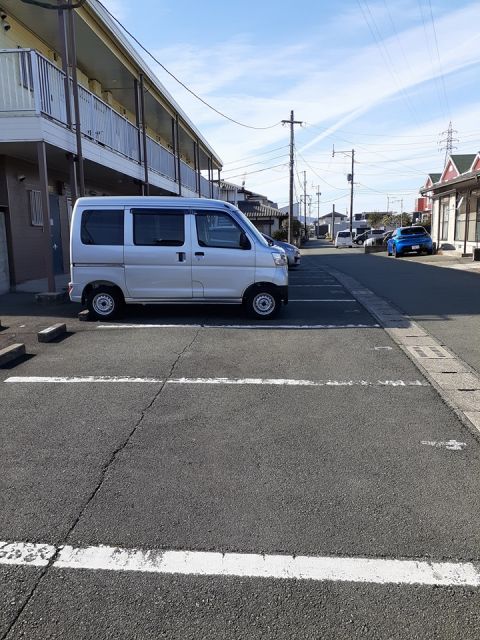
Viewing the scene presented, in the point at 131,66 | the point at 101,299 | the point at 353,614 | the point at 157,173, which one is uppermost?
the point at 131,66

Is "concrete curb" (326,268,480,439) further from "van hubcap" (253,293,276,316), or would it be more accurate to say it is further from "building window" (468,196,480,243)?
"building window" (468,196,480,243)

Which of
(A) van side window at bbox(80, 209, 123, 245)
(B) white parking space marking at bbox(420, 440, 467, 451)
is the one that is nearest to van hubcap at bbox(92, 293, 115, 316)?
(A) van side window at bbox(80, 209, 123, 245)

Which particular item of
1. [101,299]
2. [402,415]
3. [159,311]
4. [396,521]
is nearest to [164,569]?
[396,521]

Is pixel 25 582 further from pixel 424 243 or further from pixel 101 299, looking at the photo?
pixel 424 243

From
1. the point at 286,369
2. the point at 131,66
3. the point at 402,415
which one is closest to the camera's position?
the point at 402,415

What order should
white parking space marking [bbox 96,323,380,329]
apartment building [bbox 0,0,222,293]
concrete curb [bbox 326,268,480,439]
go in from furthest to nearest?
apartment building [bbox 0,0,222,293] → white parking space marking [bbox 96,323,380,329] → concrete curb [bbox 326,268,480,439]

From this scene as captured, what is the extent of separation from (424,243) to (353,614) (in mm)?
27462

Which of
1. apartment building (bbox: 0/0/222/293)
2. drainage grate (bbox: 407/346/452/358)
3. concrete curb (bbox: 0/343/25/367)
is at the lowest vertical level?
drainage grate (bbox: 407/346/452/358)

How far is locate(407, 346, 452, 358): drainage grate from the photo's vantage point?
658 cm

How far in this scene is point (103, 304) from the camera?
903 centimetres

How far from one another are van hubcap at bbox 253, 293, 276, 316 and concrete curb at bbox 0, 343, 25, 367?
3.88 meters

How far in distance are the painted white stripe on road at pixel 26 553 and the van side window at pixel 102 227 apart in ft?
21.7

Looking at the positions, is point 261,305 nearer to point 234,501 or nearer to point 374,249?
point 234,501

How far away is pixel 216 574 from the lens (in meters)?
2.53
